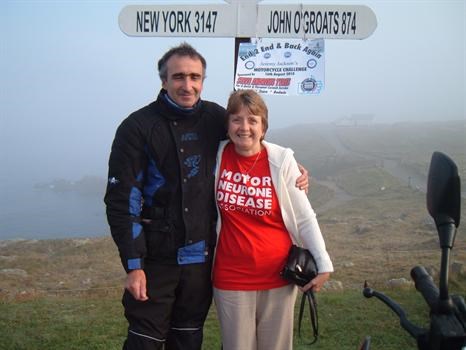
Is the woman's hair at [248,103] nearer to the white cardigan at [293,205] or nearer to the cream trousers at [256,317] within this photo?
the white cardigan at [293,205]

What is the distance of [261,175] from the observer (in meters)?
3.14

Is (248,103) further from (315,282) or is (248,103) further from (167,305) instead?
(167,305)

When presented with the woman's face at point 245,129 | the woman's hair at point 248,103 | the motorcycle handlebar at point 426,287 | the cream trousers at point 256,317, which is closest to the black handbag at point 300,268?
the cream trousers at point 256,317

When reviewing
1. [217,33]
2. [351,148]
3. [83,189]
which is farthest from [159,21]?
[83,189]

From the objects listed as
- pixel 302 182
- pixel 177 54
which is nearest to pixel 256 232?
pixel 302 182

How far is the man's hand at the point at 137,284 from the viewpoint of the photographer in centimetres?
305

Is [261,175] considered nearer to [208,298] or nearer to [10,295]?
[208,298]

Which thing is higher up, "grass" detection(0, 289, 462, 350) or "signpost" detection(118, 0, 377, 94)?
"signpost" detection(118, 0, 377, 94)

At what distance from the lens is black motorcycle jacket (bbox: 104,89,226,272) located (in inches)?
120

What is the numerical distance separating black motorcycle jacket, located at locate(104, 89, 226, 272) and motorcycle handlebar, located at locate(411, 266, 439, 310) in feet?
5.20

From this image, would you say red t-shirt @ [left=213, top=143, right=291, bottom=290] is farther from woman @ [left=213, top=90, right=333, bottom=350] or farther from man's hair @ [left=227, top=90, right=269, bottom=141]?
man's hair @ [left=227, top=90, right=269, bottom=141]

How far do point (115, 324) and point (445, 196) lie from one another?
16.6ft

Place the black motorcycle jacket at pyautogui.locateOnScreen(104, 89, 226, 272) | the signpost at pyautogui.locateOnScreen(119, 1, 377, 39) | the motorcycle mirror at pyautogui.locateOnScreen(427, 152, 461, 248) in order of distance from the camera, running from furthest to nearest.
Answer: the signpost at pyautogui.locateOnScreen(119, 1, 377, 39), the black motorcycle jacket at pyautogui.locateOnScreen(104, 89, 226, 272), the motorcycle mirror at pyautogui.locateOnScreen(427, 152, 461, 248)

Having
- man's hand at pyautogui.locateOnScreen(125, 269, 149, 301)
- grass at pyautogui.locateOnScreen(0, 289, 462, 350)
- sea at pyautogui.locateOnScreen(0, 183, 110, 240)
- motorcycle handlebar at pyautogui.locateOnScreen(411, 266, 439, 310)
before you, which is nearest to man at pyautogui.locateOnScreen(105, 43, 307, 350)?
man's hand at pyautogui.locateOnScreen(125, 269, 149, 301)
